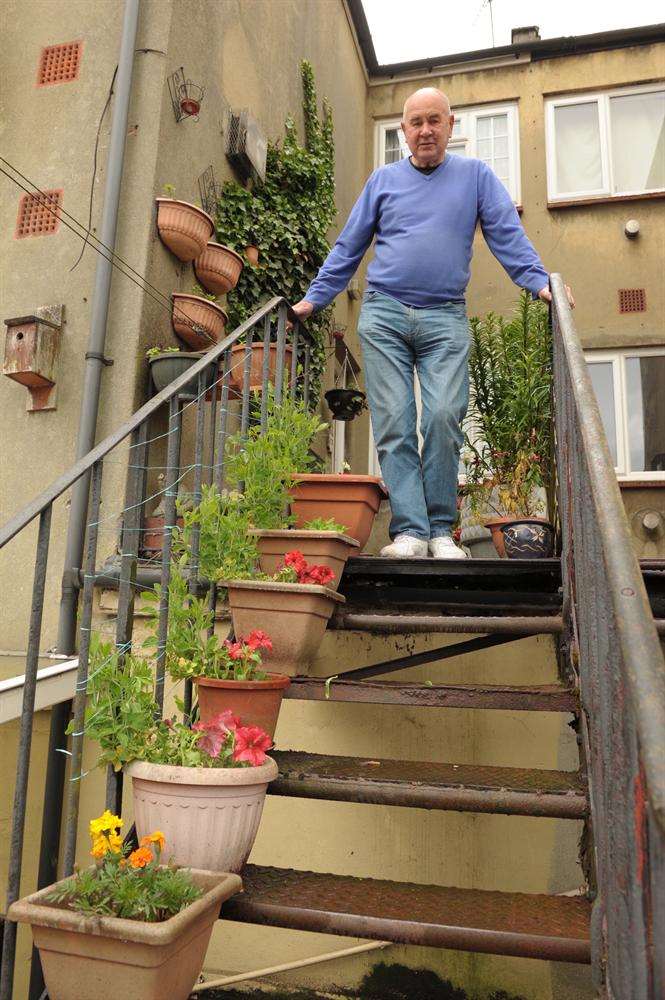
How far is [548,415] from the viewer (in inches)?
176

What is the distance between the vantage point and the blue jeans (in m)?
3.06

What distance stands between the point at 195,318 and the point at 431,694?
7.72 feet

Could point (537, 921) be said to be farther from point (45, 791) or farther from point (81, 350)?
point (81, 350)

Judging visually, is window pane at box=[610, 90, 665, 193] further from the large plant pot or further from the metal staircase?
the large plant pot

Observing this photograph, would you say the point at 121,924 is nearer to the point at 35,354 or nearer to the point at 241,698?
the point at 241,698

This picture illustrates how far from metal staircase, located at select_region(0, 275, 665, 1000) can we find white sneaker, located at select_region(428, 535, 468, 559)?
0.12 m

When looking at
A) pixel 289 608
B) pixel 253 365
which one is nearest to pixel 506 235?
pixel 253 365

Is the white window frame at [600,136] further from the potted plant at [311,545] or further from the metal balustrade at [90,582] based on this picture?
the potted plant at [311,545]

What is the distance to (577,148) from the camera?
7.70 meters

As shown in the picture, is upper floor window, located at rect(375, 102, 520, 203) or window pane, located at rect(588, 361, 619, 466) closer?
window pane, located at rect(588, 361, 619, 466)

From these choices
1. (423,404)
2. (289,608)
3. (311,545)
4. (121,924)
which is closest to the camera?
(121,924)

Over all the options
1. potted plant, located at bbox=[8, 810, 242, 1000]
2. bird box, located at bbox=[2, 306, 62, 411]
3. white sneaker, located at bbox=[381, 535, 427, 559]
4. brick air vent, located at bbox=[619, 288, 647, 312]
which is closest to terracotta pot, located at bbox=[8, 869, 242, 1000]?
potted plant, located at bbox=[8, 810, 242, 1000]

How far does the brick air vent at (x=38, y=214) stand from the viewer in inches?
152

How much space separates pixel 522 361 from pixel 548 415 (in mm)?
384
